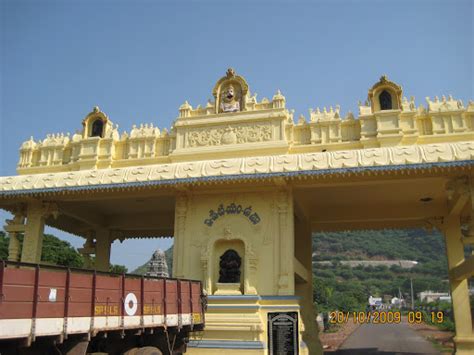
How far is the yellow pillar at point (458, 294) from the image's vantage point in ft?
54.2

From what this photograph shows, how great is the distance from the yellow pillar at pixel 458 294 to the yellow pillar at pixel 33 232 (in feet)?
50.4

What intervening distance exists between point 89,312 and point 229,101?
1119 centimetres

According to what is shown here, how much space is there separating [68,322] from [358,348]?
1919 centimetres

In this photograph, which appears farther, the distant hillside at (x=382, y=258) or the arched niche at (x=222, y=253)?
the distant hillside at (x=382, y=258)

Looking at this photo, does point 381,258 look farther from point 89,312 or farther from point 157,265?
point 89,312

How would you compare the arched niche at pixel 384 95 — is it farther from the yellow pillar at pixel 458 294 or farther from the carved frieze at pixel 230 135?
the yellow pillar at pixel 458 294

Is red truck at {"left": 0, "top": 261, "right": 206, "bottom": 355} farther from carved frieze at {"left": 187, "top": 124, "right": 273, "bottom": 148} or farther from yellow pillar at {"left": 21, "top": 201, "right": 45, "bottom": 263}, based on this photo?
yellow pillar at {"left": 21, "top": 201, "right": 45, "bottom": 263}

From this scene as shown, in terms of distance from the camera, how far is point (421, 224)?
64.4 feet

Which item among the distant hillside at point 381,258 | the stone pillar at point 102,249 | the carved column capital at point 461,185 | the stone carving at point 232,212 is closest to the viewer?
the carved column capital at point 461,185

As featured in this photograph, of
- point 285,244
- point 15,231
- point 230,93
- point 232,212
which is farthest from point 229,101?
point 15,231

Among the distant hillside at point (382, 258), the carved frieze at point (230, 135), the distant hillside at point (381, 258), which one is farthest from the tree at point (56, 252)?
the distant hillside at point (382, 258)

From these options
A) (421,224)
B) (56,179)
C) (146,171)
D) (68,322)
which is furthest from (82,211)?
(421,224)

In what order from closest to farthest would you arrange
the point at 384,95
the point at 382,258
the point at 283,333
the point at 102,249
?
the point at 283,333, the point at 384,95, the point at 102,249, the point at 382,258

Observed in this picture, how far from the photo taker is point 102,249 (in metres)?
21.6
